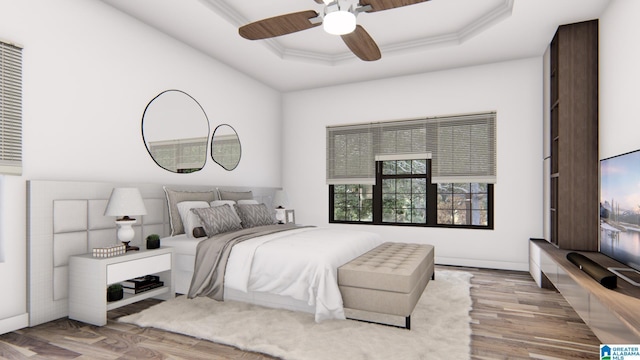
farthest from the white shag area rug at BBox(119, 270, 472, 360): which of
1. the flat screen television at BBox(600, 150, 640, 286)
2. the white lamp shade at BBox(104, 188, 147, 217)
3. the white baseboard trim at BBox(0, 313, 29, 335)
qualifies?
the flat screen television at BBox(600, 150, 640, 286)

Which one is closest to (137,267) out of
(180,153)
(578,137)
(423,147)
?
(180,153)

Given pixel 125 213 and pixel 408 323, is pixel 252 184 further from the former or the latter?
pixel 408 323

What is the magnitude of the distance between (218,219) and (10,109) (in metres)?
1.88

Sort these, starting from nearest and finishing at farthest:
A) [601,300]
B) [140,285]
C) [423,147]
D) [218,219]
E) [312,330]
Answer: [601,300], [312,330], [140,285], [218,219], [423,147]

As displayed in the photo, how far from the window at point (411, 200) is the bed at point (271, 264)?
174 cm

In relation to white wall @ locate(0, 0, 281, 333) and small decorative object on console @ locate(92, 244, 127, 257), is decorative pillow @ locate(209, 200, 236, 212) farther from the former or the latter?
small decorative object on console @ locate(92, 244, 127, 257)

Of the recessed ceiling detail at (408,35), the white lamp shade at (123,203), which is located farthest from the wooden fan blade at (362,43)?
the white lamp shade at (123,203)

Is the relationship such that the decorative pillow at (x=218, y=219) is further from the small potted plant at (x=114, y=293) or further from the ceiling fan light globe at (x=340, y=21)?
the ceiling fan light globe at (x=340, y=21)

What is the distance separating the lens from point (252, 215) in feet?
13.7

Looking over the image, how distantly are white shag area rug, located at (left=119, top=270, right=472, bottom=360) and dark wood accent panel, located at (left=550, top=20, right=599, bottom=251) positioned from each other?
4.59ft

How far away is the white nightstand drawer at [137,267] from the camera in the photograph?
273cm

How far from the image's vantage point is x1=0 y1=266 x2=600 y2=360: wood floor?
2242 mm

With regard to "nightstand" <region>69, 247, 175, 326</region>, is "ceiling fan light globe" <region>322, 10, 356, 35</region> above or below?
above

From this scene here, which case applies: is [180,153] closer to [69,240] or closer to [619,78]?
[69,240]
